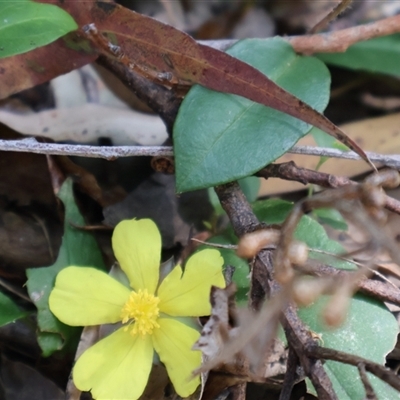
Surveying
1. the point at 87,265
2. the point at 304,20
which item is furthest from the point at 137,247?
the point at 304,20

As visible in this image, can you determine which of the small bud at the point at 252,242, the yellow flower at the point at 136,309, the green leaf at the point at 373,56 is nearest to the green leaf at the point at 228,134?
the yellow flower at the point at 136,309

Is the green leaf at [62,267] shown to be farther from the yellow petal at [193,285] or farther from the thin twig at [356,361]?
the thin twig at [356,361]

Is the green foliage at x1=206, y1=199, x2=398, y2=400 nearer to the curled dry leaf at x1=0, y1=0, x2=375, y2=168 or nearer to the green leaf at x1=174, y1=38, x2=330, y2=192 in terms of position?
the green leaf at x1=174, y1=38, x2=330, y2=192

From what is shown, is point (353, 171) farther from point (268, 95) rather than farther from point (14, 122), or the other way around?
point (14, 122)

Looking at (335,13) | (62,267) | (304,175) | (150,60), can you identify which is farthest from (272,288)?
(335,13)

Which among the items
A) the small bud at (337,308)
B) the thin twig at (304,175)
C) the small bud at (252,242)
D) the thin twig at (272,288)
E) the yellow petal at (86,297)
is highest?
the small bud at (252,242)

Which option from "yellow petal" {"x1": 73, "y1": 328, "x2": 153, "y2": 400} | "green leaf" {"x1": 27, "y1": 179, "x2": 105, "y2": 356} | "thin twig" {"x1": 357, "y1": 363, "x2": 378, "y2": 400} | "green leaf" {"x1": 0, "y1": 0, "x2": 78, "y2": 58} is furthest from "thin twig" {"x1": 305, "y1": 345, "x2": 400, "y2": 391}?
"green leaf" {"x1": 0, "y1": 0, "x2": 78, "y2": 58}

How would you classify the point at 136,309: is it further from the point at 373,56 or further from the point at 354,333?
the point at 373,56
